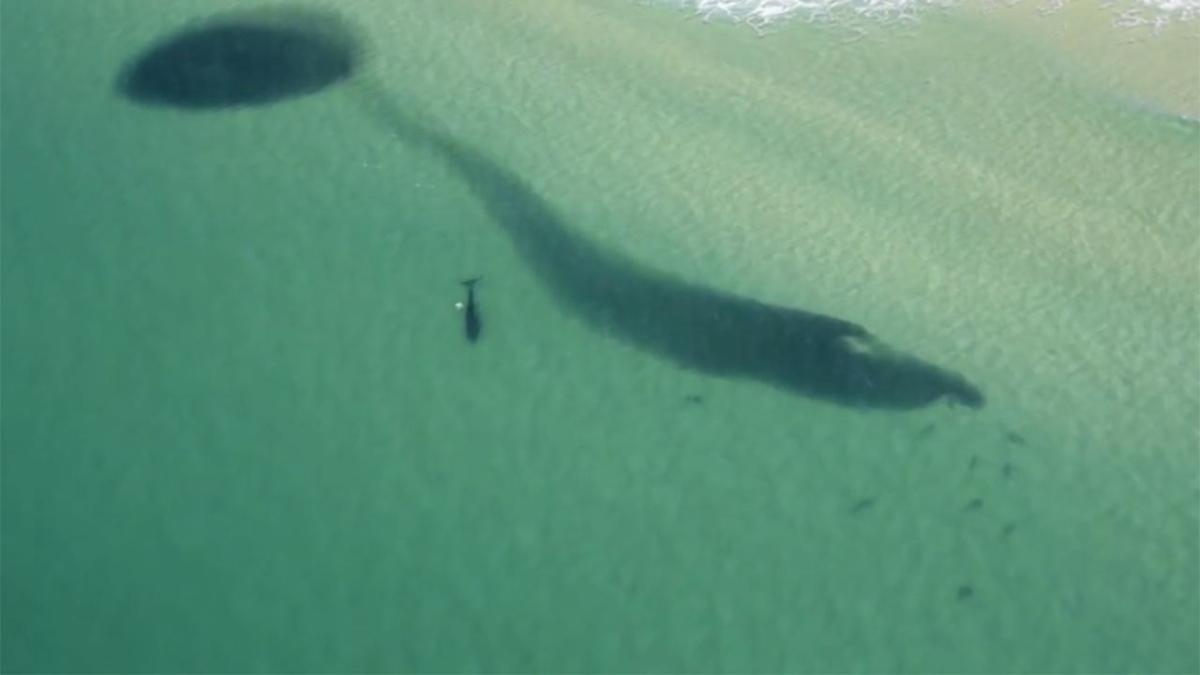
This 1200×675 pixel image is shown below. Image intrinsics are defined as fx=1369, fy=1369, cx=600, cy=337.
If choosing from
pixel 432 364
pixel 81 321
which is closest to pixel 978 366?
pixel 432 364

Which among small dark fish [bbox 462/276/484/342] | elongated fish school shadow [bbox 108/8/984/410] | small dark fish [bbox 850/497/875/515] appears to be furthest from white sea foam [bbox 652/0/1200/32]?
small dark fish [bbox 850/497/875/515]

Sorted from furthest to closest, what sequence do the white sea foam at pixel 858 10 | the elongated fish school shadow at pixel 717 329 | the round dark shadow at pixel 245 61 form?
the white sea foam at pixel 858 10, the round dark shadow at pixel 245 61, the elongated fish school shadow at pixel 717 329

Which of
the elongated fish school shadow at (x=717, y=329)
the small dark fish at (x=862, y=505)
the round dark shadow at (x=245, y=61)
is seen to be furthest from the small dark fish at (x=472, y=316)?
the small dark fish at (x=862, y=505)

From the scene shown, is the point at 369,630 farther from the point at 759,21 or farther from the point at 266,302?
the point at 759,21

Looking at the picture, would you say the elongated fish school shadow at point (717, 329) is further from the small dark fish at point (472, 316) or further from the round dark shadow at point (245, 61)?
the round dark shadow at point (245, 61)

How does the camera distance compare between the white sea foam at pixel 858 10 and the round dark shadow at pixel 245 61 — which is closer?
the round dark shadow at pixel 245 61

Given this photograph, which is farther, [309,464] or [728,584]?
[309,464]
